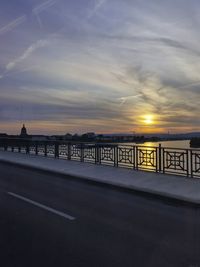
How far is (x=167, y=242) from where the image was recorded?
22.2 feet

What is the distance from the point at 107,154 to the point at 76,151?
355cm

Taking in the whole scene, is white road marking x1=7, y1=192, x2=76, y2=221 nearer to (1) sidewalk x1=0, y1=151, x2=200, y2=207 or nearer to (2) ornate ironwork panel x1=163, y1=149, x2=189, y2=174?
(1) sidewalk x1=0, y1=151, x2=200, y2=207

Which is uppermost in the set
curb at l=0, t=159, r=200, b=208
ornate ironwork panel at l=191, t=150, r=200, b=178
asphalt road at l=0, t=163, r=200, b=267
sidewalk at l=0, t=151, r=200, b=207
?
ornate ironwork panel at l=191, t=150, r=200, b=178

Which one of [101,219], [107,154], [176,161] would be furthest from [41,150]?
[101,219]

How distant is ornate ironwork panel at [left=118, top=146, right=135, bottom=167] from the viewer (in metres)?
17.3

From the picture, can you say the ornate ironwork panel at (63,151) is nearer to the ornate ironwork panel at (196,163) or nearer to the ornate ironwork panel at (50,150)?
the ornate ironwork panel at (50,150)

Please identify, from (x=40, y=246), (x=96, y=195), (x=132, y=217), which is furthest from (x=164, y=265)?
(x=96, y=195)

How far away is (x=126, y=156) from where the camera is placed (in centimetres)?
1775

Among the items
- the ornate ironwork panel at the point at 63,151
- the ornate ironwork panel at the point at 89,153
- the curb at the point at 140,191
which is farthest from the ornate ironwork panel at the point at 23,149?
the curb at the point at 140,191

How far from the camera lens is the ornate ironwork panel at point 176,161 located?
48.1ft

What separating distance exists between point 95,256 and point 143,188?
20.6ft

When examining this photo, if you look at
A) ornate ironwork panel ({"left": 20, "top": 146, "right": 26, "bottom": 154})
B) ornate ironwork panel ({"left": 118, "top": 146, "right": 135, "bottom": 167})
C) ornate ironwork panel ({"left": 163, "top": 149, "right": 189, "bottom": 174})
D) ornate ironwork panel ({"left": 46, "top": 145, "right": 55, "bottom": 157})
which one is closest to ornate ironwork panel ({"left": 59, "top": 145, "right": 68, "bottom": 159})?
ornate ironwork panel ({"left": 46, "top": 145, "right": 55, "bottom": 157})

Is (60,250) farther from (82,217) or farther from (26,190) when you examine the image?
(26,190)

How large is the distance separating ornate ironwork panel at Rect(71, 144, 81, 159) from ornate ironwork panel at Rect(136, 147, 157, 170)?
5.63m
